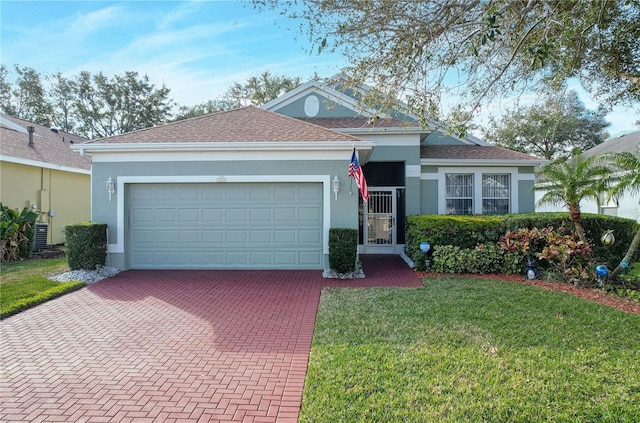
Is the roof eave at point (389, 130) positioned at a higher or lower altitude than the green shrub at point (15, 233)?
higher

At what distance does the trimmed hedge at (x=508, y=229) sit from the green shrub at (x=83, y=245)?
8308mm

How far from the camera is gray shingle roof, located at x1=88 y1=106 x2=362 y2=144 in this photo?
9.74 metres

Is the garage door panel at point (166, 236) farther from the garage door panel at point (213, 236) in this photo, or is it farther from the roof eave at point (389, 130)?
the roof eave at point (389, 130)

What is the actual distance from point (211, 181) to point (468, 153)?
360 inches

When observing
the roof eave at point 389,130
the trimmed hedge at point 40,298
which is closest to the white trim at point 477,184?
the roof eave at point 389,130

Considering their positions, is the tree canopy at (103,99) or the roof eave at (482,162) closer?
the roof eave at (482,162)

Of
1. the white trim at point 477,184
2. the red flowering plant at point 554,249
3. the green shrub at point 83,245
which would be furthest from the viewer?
the white trim at point 477,184

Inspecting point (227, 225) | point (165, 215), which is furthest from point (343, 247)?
point (165, 215)

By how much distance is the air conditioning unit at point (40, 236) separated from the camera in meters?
13.4

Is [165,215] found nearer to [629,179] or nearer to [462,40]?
[462,40]

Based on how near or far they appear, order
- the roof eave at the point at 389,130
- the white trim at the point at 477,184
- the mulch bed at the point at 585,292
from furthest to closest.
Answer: the white trim at the point at 477,184, the roof eave at the point at 389,130, the mulch bed at the point at 585,292

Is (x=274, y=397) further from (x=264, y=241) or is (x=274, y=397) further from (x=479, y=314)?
(x=264, y=241)

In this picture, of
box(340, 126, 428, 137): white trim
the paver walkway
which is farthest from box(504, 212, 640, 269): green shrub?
the paver walkway

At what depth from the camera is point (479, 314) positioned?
20.1 ft
